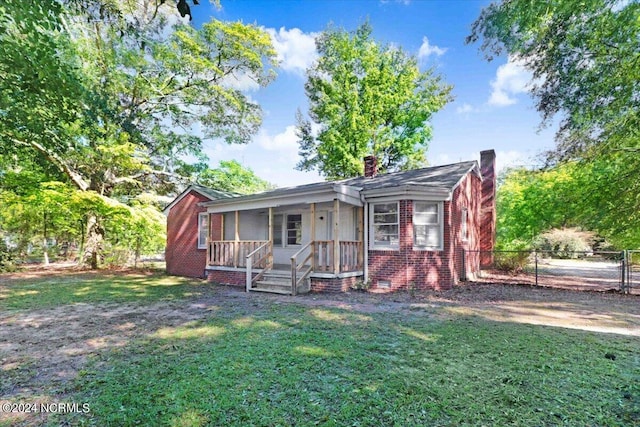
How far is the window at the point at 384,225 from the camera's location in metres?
10.8

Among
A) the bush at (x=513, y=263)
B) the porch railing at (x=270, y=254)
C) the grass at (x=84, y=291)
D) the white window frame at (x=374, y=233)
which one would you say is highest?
the white window frame at (x=374, y=233)

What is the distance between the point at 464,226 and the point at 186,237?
481 inches

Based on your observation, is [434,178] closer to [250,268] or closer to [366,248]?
[366,248]

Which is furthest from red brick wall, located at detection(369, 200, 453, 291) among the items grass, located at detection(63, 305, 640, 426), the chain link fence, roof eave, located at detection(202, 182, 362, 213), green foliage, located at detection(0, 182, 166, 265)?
green foliage, located at detection(0, 182, 166, 265)

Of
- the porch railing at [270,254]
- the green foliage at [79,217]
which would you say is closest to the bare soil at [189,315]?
the porch railing at [270,254]

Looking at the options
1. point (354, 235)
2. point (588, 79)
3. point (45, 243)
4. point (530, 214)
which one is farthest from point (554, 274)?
point (45, 243)

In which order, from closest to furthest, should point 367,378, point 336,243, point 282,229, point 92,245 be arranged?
1. point 367,378
2. point 336,243
3. point 282,229
4. point 92,245

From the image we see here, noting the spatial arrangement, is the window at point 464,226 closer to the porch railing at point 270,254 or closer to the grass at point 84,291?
the porch railing at point 270,254

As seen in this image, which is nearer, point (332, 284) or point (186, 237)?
point (332, 284)

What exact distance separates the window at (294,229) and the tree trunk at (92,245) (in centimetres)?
1170

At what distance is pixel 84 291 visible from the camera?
10570mm

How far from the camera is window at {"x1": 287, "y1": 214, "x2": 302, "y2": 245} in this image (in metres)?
13.6

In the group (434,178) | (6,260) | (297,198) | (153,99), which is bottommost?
(6,260)

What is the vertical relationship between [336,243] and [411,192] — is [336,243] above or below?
below
